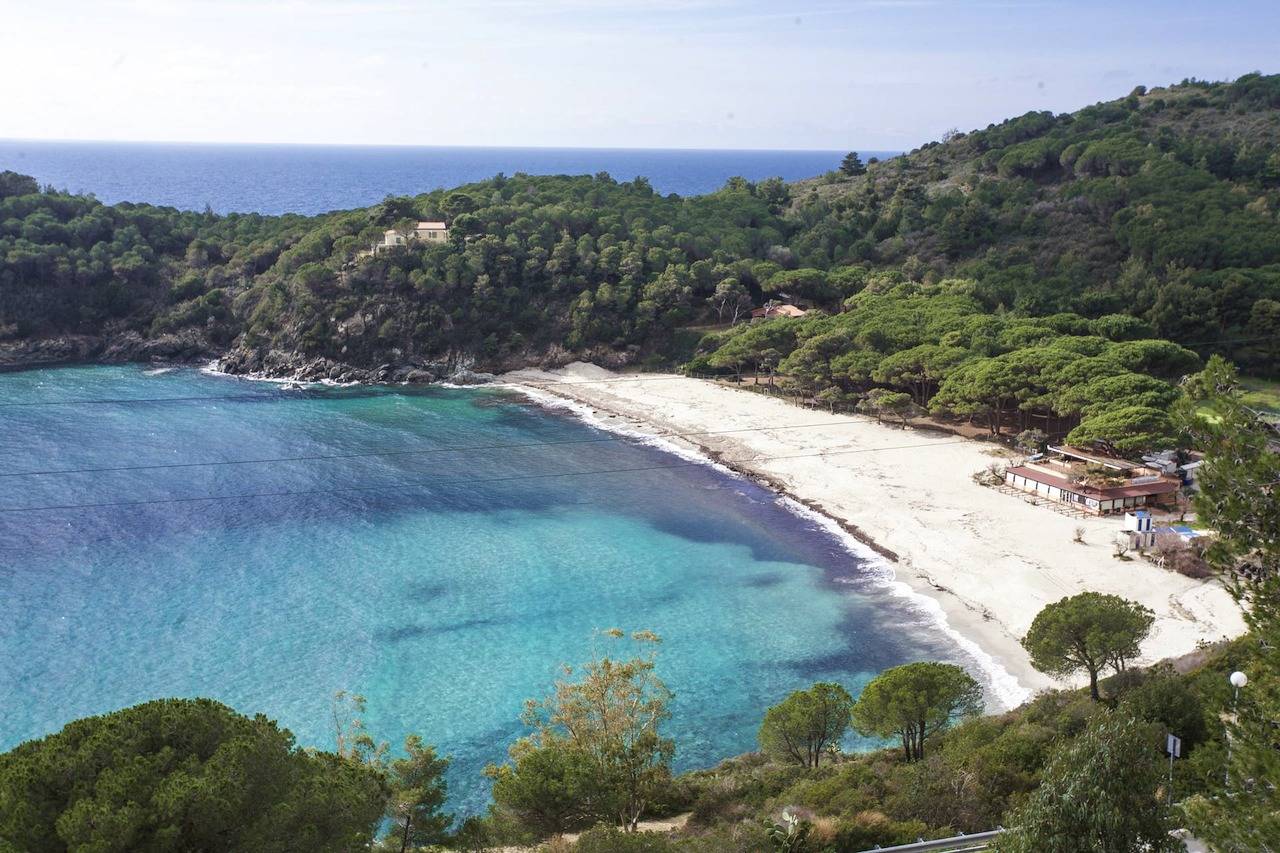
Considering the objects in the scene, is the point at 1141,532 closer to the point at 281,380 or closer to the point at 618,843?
the point at 618,843

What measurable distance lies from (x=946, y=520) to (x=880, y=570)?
476 centimetres

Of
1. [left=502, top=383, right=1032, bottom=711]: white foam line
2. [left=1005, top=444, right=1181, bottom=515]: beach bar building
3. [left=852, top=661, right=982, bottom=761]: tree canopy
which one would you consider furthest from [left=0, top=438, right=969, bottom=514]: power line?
[left=852, top=661, right=982, bottom=761]: tree canopy

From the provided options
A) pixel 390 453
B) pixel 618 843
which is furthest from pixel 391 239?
pixel 618 843

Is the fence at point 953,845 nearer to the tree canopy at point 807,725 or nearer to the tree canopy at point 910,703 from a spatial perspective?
Result: the tree canopy at point 910,703

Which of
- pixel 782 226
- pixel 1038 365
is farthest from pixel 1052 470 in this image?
pixel 782 226

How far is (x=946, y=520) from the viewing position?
34.7 meters

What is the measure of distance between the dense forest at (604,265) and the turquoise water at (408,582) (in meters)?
16.6

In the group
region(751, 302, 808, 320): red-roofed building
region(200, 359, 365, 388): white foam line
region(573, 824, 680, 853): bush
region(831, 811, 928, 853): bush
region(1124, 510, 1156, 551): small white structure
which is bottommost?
region(200, 359, 365, 388): white foam line

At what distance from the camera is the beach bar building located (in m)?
34.9

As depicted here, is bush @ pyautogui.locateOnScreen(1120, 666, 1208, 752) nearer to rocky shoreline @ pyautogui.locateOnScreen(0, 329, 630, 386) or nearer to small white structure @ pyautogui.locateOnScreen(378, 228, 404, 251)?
rocky shoreline @ pyautogui.locateOnScreen(0, 329, 630, 386)

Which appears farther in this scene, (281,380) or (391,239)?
(391,239)

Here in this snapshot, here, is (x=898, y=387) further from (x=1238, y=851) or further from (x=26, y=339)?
(x=26, y=339)

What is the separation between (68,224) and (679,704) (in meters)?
67.4

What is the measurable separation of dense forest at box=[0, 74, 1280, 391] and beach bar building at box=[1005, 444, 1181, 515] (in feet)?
69.6
